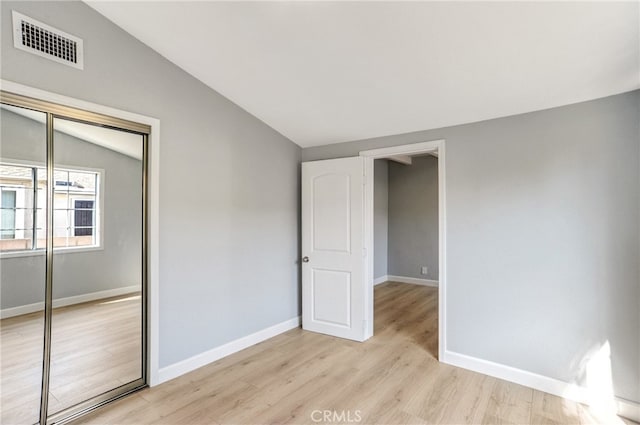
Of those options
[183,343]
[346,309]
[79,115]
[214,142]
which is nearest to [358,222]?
[346,309]

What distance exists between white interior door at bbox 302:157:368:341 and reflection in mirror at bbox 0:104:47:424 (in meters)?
2.51

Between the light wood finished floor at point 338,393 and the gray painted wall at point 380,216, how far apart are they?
310 cm

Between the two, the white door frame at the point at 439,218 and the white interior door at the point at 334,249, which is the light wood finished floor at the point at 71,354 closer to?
the white interior door at the point at 334,249

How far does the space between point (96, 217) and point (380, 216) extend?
5.18 metres

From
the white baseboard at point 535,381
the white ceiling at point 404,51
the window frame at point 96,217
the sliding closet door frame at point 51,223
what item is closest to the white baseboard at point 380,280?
the white baseboard at point 535,381

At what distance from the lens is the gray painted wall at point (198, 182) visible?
2.22m

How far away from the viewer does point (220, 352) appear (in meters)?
3.13

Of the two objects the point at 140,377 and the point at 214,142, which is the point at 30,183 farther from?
the point at 140,377

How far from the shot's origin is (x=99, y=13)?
2283 mm

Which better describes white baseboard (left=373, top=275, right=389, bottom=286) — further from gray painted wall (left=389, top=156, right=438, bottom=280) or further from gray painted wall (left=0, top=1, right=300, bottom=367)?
gray painted wall (left=0, top=1, right=300, bottom=367)

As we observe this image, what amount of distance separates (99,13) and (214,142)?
1251mm

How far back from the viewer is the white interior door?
11.7 ft

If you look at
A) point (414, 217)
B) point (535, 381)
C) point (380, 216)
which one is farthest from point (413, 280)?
point (535, 381)

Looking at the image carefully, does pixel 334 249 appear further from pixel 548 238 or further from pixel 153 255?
pixel 548 238
